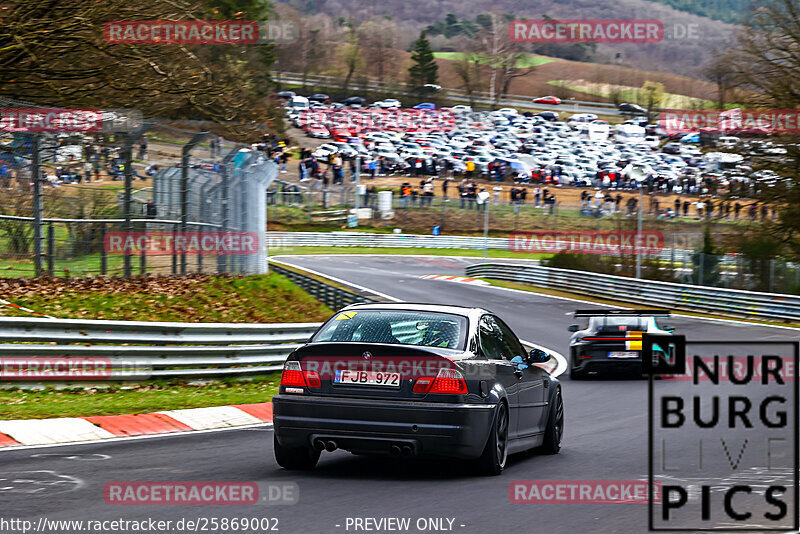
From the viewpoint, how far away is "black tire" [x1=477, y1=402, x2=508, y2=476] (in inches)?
311

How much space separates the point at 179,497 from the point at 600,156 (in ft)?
267

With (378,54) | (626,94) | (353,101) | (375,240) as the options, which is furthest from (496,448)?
(626,94)

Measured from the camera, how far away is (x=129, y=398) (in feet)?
40.6

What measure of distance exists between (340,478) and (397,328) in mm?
1204

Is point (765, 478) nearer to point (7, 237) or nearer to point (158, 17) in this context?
point (7, 237)

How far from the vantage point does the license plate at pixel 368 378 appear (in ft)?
25.1

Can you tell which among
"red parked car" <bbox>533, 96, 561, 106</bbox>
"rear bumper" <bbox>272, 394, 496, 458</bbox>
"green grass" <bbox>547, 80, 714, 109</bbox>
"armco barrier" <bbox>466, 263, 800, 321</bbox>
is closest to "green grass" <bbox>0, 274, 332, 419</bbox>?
"rear bumper" <bbox>272, 394, 496, 458</bbox>

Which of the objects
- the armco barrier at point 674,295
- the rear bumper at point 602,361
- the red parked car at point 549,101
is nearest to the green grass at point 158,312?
the rear bumper at point 602,361

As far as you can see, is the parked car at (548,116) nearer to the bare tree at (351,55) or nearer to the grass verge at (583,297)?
the bare tree at (351,55)

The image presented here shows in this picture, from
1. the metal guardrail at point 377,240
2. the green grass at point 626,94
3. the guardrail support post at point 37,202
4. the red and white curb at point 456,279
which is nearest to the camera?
the guardrail support post at point 37,202

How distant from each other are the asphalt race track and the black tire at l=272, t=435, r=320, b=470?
0.32 ft

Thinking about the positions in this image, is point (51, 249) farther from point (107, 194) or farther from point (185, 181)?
point (185, 181)

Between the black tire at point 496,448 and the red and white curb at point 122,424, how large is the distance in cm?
370

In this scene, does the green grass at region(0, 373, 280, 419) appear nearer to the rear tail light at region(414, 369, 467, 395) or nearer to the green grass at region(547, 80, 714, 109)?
the rear tail light at region(414, 369, 467, 395)
